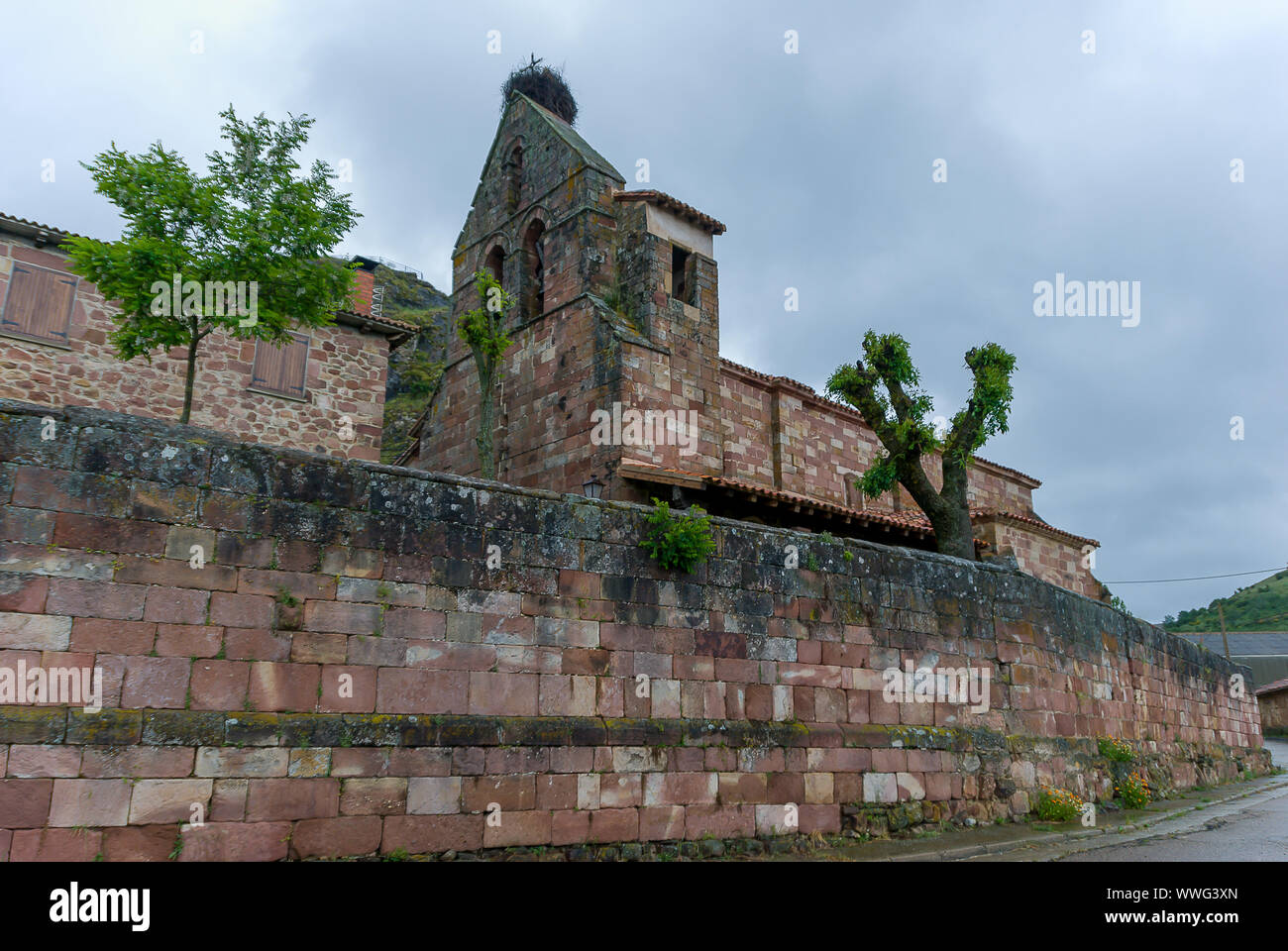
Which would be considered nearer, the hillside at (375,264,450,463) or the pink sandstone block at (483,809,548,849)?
the pink sandstone block at (483,809,548,849)

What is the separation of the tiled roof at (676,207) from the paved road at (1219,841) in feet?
46.3

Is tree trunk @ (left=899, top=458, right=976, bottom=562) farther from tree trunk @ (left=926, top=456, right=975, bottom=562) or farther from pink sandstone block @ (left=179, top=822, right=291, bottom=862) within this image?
pink sandstone block @ (left=179, top=822, right=291, bottom=862)

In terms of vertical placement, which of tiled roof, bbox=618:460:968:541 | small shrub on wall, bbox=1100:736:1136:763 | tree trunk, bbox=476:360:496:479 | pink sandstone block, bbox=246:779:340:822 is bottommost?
small shrub on wall, bbox=1100:736:1136:763

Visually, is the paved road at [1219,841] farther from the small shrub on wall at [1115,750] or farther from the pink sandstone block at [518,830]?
the pink sandstone block at [518,830]

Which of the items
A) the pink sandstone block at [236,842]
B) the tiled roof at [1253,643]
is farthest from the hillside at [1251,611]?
the pink sandstone block at [236,842]

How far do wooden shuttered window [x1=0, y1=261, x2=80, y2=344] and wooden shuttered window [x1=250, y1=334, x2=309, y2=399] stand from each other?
10.4ft

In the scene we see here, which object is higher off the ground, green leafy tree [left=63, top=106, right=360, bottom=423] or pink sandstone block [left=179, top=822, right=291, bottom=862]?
green leafy tree [left=63, top=106, right=360, bottom=423]

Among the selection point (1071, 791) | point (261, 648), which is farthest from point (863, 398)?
point (261, 648)

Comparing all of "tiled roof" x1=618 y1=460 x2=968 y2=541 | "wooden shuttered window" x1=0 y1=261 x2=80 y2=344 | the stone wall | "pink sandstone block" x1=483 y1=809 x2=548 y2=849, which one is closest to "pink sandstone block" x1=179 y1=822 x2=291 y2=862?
the stone wall

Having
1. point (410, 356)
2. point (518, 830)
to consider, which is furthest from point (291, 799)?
point (410, 356)

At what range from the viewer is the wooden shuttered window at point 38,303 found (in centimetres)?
1502

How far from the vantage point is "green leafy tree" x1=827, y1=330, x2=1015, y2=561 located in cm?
1652

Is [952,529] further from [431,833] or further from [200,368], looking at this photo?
[200,368]
